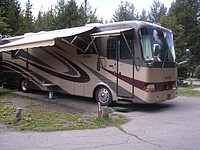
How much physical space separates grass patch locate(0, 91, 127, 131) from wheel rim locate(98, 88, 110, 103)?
1.72 metres

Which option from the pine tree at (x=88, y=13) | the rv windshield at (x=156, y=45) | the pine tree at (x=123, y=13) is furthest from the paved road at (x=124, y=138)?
the pine tree at (x=123, y=13)

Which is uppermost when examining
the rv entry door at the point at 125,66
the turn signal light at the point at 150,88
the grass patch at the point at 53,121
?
the rv entry door at the point at 125,66

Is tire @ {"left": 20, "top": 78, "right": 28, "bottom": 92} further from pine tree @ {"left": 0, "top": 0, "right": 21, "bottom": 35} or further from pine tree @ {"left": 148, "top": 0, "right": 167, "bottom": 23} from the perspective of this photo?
pine tree @ {"left": 148, "top": 0, "right": 167, "bottom": 23}

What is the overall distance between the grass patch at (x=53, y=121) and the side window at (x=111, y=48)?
2.51 meters

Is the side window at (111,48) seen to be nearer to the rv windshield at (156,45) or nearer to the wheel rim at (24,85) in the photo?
the rv windshield at (156,45)

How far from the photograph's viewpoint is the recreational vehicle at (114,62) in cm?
919

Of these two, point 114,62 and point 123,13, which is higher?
point 123,13

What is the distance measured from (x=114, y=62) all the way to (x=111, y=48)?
1.77 ft

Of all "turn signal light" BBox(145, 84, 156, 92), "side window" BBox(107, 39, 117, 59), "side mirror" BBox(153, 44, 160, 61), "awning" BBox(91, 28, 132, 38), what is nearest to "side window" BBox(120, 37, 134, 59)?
"side window" BBox(107, 39, 117, 59)

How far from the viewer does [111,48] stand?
9.97 m

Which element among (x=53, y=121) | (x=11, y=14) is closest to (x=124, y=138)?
(x=53, y=121)

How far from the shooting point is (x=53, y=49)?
12.2 meters

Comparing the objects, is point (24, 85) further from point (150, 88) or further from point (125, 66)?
point (150, 88)

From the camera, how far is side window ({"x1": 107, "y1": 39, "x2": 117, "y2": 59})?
988cm
